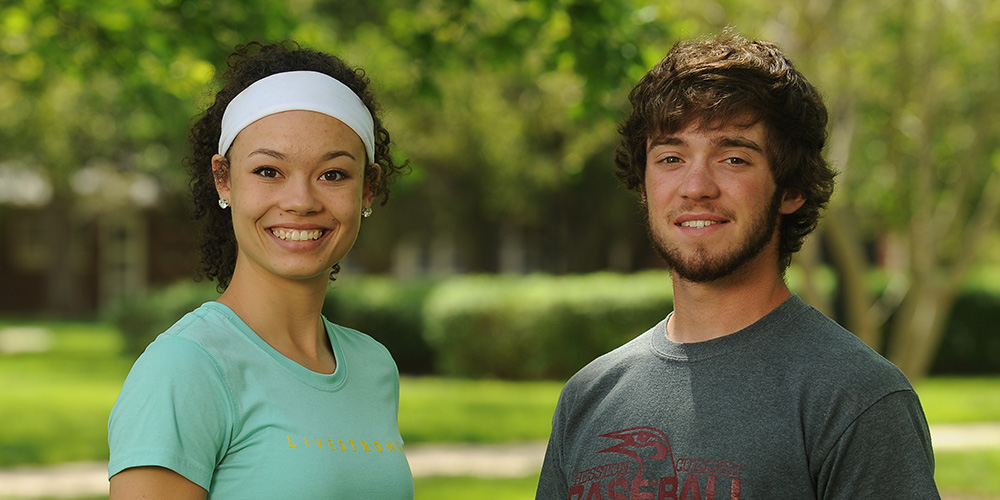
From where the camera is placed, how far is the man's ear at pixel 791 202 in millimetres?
2468

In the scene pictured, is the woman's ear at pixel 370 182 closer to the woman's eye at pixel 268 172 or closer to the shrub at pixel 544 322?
the woman's eye at pixel 268 172

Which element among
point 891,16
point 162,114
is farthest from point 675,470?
point 891,16

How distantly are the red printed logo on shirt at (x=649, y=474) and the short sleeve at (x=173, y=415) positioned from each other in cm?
80

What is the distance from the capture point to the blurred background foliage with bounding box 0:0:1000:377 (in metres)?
6.39

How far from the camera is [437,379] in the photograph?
48.3 feet

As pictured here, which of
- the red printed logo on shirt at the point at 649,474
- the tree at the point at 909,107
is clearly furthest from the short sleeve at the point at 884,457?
the tree at the point at 909,107

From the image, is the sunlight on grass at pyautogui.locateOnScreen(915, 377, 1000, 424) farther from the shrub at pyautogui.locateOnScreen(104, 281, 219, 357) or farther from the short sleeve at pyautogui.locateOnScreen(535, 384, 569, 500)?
the shrub at pyautogui.locateOnScreen(104, 281, 219, 357)

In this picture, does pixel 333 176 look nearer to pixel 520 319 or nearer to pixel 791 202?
pixel 791 202

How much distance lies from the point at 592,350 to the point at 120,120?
12.0 metres

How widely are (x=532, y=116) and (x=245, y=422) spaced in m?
15.8

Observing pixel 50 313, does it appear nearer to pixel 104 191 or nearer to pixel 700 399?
pixel 104 191

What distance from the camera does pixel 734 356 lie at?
7.55 ft

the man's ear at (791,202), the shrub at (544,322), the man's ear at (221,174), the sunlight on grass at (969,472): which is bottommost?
the sunlight on grass at (969,472)

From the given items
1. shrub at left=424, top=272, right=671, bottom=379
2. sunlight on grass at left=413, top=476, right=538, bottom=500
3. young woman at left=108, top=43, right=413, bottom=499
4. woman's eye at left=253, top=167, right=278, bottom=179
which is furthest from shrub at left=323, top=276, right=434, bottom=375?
woman's eye at left=253, top=167, right=278, bottom=179
